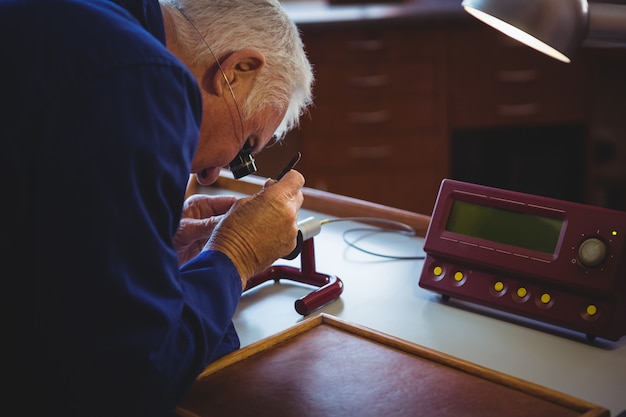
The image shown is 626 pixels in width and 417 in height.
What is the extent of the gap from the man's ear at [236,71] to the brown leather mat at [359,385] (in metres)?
0.35

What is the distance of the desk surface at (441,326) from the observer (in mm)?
1038

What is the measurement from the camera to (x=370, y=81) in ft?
12.3

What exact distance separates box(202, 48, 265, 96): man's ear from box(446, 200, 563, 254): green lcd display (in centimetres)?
38

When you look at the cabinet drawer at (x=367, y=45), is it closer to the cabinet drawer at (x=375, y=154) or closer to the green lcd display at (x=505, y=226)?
the cabinet drawer at (x=375, y=154)

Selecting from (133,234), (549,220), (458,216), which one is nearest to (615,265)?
(549,220)

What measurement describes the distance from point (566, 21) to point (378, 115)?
2.77 m

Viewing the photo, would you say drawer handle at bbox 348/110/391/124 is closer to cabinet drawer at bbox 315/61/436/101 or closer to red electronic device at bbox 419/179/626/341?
cabinet drawer at bbox 315/61/436/101

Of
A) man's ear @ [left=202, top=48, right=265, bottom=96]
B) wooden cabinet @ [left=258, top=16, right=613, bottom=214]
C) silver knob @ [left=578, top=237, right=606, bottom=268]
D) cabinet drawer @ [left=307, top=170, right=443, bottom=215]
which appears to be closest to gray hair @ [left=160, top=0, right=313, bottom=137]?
man's ear @ [left=202, top=48, right=265, bottom=96]

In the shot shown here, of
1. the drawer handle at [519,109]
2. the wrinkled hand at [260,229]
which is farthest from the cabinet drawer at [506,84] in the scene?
the wrinkled hand at [260,229]

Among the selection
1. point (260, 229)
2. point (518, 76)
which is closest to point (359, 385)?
point (260, 229)

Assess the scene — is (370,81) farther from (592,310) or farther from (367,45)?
(592,310)

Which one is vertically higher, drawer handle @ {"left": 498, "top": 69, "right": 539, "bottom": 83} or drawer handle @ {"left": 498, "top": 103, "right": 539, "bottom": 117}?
drawer handle @ {"left": 498, "top": 69, "right": 539, "bottom": 83}

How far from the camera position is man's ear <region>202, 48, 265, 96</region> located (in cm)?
108

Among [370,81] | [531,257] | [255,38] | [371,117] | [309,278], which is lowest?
[371,117]
